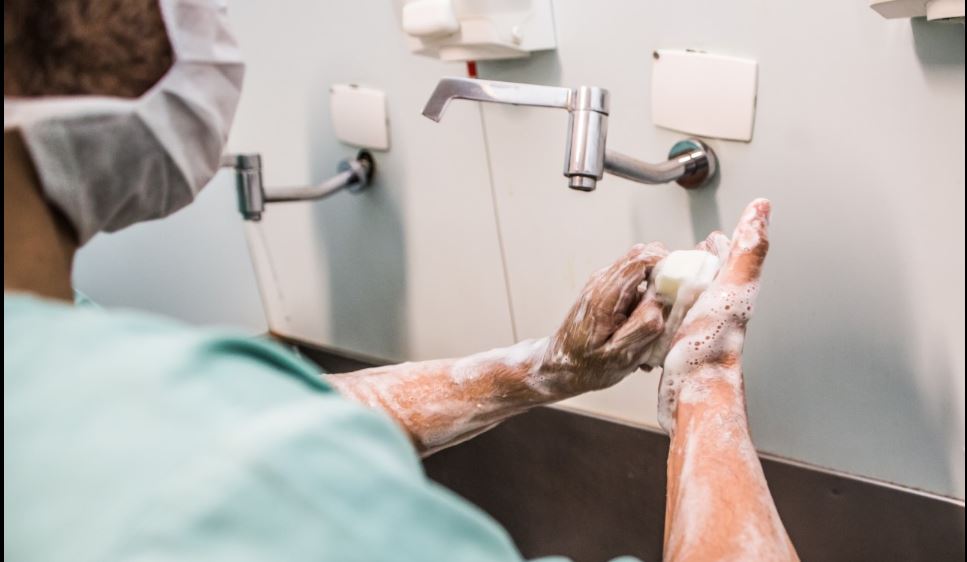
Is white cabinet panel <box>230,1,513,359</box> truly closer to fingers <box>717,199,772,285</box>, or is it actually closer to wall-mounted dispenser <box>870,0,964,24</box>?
fingers <box>717,199,772,285</box>

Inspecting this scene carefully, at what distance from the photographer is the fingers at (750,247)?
697 mm

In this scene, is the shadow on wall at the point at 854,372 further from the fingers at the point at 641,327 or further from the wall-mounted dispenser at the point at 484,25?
the wall-mounted dispenser at the point at 484,25

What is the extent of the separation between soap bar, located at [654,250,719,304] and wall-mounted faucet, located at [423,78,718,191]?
0.08m

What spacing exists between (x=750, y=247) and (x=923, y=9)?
224mm

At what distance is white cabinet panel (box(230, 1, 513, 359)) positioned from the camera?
41.3 inches

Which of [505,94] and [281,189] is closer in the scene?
[505,94]

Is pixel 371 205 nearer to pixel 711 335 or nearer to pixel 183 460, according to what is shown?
pixel 711 335

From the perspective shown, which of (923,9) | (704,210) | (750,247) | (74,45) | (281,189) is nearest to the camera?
(74,45)

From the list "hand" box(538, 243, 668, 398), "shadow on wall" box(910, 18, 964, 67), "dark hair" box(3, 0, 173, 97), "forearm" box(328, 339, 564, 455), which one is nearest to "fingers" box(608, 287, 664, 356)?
"hand" box(538, 243, 668, 398)

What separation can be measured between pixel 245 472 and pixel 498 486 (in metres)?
0.84

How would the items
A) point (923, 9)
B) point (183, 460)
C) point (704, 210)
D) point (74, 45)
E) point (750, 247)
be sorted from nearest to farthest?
point (183, 460) → point (74, 45) → point (923, 9) → point (750, 247) → point (704, 210)

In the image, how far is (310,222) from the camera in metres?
1.30

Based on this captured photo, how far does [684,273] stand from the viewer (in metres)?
0.73

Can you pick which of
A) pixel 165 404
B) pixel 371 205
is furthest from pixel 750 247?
pixel 371 205
